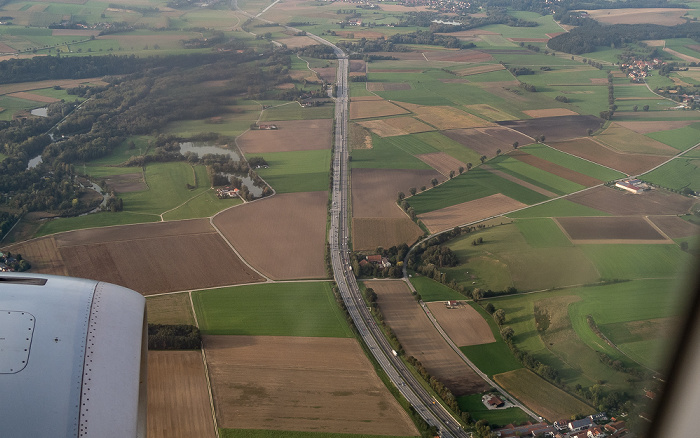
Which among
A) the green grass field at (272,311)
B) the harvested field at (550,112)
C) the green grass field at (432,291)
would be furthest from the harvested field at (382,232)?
the harvested field at (550,112)

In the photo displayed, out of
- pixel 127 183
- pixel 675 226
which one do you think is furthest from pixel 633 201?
pixel 127 183

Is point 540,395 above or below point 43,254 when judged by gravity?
below

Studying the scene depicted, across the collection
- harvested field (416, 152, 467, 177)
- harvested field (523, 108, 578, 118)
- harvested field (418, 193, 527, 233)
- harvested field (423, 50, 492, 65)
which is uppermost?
harvested field (423, 50, 492, 65)

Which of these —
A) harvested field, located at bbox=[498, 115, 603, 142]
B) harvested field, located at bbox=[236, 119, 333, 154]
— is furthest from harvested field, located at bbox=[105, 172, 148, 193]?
harvested field, located at bbox=[498, 115, 603, 142]

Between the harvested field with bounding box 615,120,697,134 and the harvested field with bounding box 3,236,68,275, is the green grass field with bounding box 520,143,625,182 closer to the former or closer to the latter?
the harvested field with bounding box 615,120,697,134

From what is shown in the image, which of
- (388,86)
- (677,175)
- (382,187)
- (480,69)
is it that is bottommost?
(382,187)

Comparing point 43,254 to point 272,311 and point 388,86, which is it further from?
point 388,86

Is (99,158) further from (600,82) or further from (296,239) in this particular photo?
(600,82)
